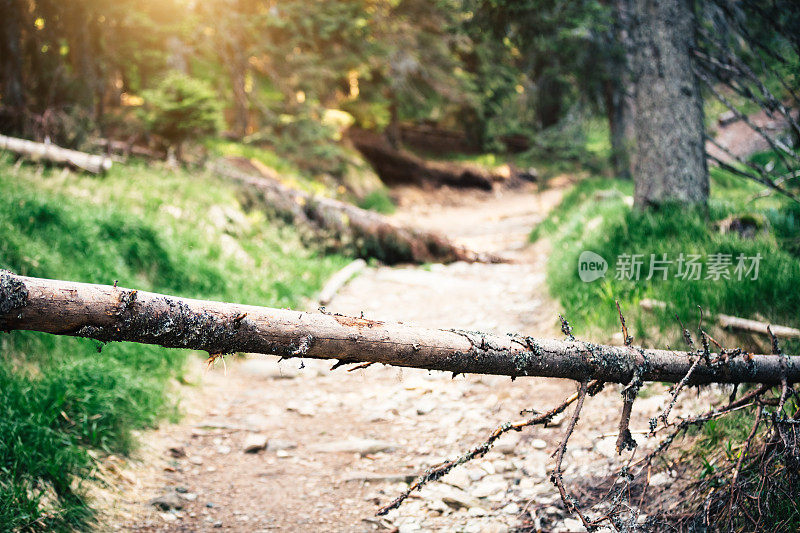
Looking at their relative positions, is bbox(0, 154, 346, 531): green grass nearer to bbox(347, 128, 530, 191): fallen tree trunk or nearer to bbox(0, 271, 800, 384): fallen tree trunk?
bbox(0, 271, 800, 384): fallen tree trunk

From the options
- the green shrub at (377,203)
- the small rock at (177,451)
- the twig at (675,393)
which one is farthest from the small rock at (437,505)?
the green shrub at (377,203)

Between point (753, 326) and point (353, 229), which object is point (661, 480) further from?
point (353, 229)

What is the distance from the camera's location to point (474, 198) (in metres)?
19.4

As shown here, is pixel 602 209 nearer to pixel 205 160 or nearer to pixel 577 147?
pixel 577 147

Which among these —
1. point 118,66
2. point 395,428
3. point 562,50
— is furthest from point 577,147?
point 118,66

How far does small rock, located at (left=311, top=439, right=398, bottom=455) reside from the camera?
3803mm

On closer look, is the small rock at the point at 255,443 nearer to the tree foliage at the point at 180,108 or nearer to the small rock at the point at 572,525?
the small rock at the point at 572,525

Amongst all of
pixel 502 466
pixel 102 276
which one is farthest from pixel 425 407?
pixel 102 276

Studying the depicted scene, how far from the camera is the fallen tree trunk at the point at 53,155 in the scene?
7.09 m

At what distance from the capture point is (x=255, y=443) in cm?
386

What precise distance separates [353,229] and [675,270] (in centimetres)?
617

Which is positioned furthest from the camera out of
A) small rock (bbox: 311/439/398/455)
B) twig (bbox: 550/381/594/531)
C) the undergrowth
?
small rock (bbox: 311/439/398/455)

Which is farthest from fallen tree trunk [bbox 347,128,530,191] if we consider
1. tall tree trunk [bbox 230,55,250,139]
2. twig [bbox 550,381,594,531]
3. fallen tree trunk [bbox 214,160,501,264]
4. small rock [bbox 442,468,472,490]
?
twig [bbox 550,381,594,531]

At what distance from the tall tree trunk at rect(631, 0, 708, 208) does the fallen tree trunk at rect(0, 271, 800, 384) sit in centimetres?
415
